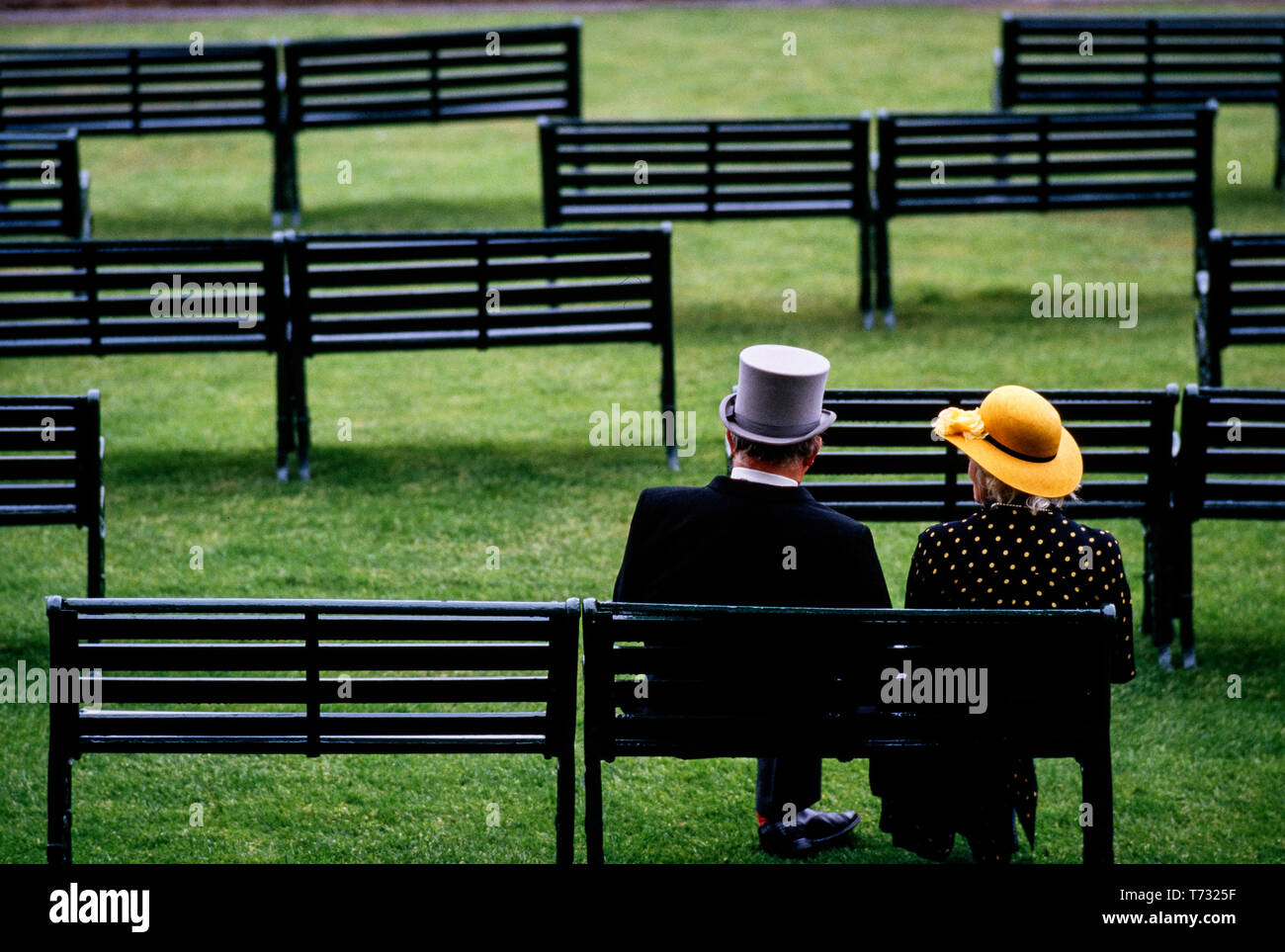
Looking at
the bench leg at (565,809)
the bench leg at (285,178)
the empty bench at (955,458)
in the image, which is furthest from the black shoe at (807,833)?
the bench leg at (285,178)

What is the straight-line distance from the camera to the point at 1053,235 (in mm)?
11820

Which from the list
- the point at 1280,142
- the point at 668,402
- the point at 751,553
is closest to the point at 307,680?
the point at 751,553

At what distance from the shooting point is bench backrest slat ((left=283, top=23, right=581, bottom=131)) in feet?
38.6

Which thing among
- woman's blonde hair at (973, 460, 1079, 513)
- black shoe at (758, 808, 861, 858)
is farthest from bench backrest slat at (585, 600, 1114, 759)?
black shoe at (758, 808, 861, 858)

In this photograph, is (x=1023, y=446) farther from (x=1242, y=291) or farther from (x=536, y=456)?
Answer: (x=1242, y=291)

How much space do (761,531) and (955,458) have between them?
1.99m

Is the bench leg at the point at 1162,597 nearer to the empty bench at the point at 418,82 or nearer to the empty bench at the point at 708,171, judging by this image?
the empty bench at the point at 708,171

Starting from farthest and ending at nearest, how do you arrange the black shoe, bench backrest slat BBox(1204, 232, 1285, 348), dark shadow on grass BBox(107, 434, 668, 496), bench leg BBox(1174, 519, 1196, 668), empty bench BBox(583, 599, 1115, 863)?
bench backrest slat BBox(1204, 232, 1285, 348), dark shadow on grass BBox(107, 434, 668, 496), bench leg BBox(1174, 519, 1196, 668), the black shoe, empty bench BBox(583, 599, 1115, 863)

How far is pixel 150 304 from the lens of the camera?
7578mm

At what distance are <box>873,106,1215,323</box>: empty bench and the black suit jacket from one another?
599 centimetres

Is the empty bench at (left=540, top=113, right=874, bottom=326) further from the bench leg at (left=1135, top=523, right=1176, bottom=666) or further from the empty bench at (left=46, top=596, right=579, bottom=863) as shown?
the empty bench at (left=46, top=596, right=579, bottom=863)

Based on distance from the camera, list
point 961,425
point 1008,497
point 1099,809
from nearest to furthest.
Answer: point 1099,809
point 1008,497
point 961,425
